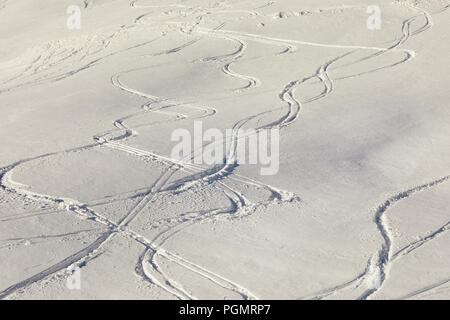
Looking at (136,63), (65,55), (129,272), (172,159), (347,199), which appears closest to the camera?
(129,272)

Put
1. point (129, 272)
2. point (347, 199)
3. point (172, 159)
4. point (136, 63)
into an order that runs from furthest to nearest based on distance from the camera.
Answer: point (136, 63), point (172, 159), point (347, 199), point (129, 272)

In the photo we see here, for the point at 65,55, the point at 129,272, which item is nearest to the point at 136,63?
the point at 65,55

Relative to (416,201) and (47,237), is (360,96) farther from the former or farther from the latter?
(47,237)

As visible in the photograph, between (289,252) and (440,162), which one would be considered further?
(440,162)

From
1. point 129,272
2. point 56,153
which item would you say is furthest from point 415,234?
point 56,153

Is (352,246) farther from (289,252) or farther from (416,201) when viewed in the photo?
(416,201)

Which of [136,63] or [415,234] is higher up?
[136,63]
